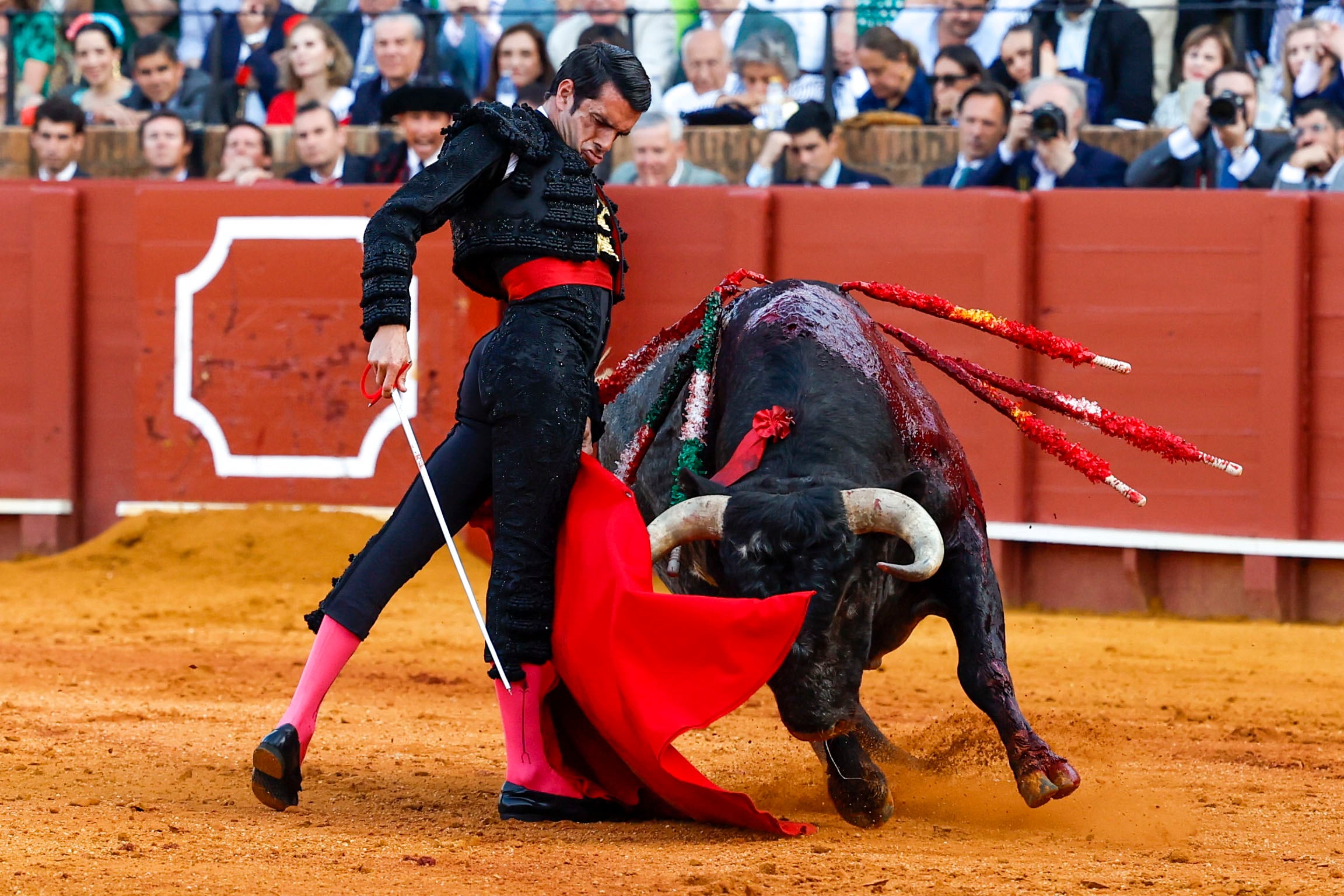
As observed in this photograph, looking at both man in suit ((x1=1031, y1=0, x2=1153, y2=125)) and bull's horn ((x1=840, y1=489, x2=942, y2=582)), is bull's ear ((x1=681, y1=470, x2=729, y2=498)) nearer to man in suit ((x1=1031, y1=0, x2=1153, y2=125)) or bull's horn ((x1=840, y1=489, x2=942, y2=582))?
bull's horn ((x1=840, y1=489, x2=942, y2=582))

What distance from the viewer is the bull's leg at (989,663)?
10.6 ft

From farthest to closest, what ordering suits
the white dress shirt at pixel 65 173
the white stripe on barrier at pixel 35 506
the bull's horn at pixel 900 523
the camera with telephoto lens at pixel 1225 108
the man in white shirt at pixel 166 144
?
the white dress shirt at pixel 65 173 < the man in white shirt at pixel 166 144 < the white stripe on barrier at pixel 35 506 < the camera with telephoto lens at pixel 1225 108 < the bull's horn at pixel 900 523

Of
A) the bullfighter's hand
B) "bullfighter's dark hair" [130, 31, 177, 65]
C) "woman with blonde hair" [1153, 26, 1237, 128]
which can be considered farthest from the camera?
"bullfighter's dark hair" [130, 31, 177, 65]

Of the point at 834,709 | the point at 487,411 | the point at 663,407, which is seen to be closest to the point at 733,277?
the point at 663,407

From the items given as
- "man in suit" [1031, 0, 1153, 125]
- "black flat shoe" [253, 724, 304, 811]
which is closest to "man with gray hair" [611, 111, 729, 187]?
"man in suit" [1031, 0, 1153, 125]

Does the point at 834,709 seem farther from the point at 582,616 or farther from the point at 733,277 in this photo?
the point at 733,277

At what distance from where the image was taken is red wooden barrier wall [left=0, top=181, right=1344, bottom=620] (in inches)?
258

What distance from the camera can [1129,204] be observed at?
6715mm

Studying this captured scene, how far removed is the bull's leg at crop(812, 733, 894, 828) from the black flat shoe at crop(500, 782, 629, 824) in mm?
403

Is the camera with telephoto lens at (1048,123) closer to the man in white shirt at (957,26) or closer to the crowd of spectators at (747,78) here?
the crowd of spectators at (747,78)

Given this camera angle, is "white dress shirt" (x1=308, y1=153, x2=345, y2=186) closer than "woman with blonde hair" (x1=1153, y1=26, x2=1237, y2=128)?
No

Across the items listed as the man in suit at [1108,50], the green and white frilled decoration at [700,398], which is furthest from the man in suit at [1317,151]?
the green and white frilled decoration at [700,398]

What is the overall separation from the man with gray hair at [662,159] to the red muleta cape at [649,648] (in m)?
4.15

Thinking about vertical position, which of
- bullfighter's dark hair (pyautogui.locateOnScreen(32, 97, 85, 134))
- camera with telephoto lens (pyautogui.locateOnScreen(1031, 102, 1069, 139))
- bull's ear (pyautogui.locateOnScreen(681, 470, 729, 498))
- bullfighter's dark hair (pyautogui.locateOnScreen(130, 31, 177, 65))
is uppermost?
bullfighter's dark hair (pyautogui.locateOnScreen(130, 31, 177, 65))
